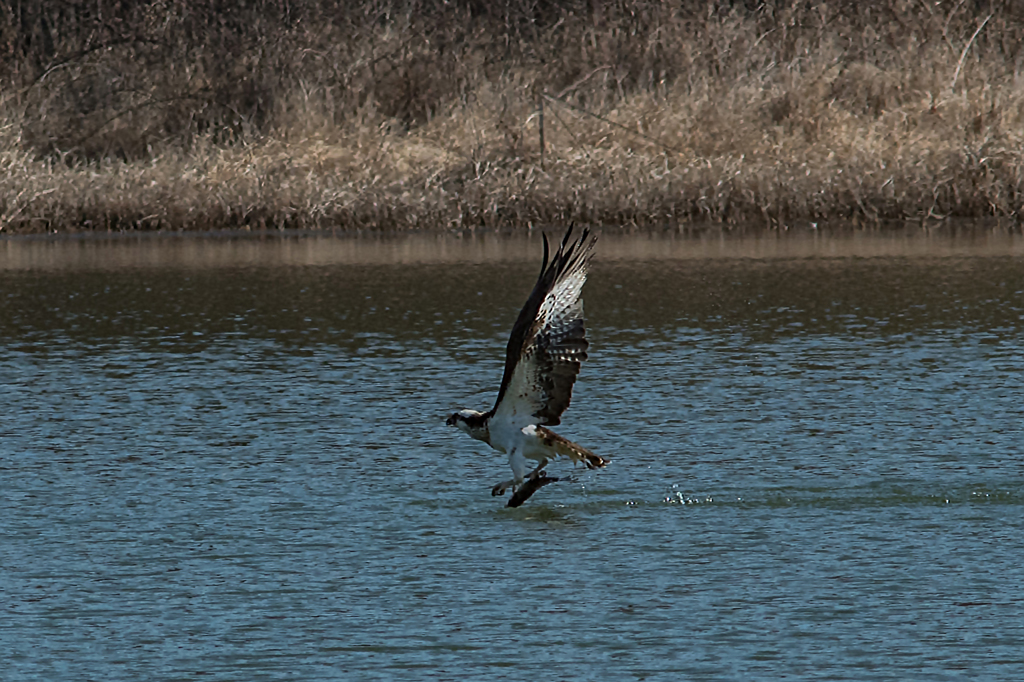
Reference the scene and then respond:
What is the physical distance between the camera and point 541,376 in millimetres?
8930

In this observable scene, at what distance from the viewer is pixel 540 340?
28.9 ft

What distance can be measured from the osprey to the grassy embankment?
47.1 ft

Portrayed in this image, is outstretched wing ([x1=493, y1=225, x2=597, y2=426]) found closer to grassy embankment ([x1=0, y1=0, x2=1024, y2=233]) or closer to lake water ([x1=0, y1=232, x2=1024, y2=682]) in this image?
lake water ([x1=0, y1=232, x2=1024, y2=682])

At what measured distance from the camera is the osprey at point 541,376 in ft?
28.4

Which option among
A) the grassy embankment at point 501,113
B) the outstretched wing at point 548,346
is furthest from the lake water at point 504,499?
the grassy embankment at point 501,113

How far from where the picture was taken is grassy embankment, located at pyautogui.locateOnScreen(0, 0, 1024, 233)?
2364 centimetres

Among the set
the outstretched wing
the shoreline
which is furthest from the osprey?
the shoreline

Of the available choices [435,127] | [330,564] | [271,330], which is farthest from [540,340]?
[435,127]

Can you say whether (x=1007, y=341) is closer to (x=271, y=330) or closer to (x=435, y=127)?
(x=271, y=330)

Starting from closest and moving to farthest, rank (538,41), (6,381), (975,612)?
(975,612) → (6,381) → (538,41)

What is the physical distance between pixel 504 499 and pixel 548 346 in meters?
1.37

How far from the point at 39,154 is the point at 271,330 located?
38.3 ft

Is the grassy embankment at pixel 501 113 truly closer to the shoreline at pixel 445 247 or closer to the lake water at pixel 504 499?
the shoreline at pixel 445 247

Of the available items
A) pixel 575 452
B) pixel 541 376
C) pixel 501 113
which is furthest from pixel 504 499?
pixel 501 113
